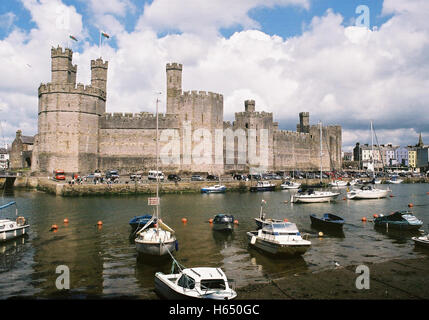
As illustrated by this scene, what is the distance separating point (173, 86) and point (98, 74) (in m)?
11.1

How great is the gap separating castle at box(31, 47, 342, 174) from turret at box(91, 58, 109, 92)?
139mm

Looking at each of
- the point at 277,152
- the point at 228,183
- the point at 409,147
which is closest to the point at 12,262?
the point at 228,183

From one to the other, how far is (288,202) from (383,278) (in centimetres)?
2277

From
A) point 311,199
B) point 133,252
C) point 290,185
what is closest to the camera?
point 133,252

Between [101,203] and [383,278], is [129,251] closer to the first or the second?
[383,278]

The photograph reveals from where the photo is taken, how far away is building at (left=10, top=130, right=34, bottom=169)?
6009 cm

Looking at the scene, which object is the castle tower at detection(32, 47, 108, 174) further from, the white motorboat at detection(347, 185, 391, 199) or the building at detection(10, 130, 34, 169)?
the white motorboat at detection(347, 185, 391, 199)

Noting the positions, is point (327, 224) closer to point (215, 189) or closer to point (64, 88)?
point (215, 189)

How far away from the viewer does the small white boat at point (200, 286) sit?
332 inches

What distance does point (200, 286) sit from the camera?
8.63 meters

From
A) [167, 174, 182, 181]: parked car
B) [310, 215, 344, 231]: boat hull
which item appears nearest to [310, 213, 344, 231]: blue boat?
[310, 215, 344, 231]: boat hull

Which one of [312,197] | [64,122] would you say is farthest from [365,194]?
[64,122]

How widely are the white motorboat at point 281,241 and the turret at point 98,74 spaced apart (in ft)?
132

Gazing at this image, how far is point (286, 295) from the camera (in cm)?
931
